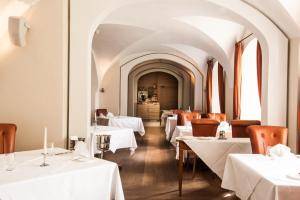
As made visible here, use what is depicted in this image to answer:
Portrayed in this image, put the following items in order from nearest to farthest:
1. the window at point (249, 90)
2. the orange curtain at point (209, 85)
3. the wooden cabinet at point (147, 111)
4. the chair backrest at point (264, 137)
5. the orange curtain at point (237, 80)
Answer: the chair backrest at point (264, 137)
the orange curtain at point (237, 80)
the window at point (249, 90)
the orange curtain at point (209, 85)
the wooden cabinet at point (147, 111)

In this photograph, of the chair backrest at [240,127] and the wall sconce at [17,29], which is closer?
the wall sconce at [17,29]

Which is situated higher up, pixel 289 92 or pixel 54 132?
pixel 289 92

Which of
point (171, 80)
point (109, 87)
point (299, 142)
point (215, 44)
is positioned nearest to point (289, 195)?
point (299, 142)

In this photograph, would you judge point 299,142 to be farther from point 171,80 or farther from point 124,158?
point 171,80

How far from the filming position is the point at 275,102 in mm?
4461

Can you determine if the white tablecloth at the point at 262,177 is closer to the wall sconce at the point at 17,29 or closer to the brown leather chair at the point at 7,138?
the brown leather chair at the point at 7,138

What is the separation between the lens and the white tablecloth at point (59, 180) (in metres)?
2.08

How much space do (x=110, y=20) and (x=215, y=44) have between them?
267 cm

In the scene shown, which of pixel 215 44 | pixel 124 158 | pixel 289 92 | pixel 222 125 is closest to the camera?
pixel 289 92

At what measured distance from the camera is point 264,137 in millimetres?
3553

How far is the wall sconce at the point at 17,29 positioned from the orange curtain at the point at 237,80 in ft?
15.8

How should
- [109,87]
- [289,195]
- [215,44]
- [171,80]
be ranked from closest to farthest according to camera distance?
[289,195], [215,44], [109,87], [171,80]

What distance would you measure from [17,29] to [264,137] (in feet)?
10.1

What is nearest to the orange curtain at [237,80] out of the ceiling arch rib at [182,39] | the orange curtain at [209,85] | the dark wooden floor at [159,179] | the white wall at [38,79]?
the ceiling arch rib at [182,39]
